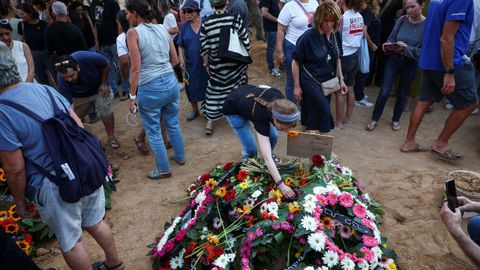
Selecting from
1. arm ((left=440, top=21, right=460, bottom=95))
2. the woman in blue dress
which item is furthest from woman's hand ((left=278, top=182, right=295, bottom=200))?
the woman in blue dress

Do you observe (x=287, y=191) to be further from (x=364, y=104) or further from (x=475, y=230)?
(x=364, y=104)

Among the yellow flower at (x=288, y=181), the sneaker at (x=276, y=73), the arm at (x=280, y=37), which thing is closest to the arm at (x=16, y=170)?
the yellow flower at (x=288, y=181)

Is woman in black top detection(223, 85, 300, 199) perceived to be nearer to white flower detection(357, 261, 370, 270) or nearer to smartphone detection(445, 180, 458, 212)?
white flower detection(357, 261, 370, 270)

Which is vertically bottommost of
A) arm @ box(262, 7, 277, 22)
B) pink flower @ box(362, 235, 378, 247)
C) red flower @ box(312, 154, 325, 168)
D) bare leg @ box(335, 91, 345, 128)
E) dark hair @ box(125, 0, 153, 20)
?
bare leg @ box(335, 91, 345, 128)

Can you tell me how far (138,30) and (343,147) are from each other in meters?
2.81

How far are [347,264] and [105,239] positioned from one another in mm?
1716

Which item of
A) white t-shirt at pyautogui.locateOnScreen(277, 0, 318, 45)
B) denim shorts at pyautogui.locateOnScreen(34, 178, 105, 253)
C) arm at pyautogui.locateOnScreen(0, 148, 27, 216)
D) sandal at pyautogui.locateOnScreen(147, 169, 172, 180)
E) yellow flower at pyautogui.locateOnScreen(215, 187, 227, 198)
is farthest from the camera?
white t-shirt at pyautogui.locateOnScreen(277, 0, 318, 45)

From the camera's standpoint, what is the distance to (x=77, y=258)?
2508mm

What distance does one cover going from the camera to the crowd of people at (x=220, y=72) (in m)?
2.48

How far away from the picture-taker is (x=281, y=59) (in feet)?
17.1

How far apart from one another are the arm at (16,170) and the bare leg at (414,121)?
4.00 metres

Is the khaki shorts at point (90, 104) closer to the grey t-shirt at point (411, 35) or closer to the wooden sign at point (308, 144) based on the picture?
the wooden sign at point (308, 144)

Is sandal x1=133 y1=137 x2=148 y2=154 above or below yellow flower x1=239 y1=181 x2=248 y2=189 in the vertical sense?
below

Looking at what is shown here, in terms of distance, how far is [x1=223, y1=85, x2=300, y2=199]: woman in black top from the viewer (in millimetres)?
2822
